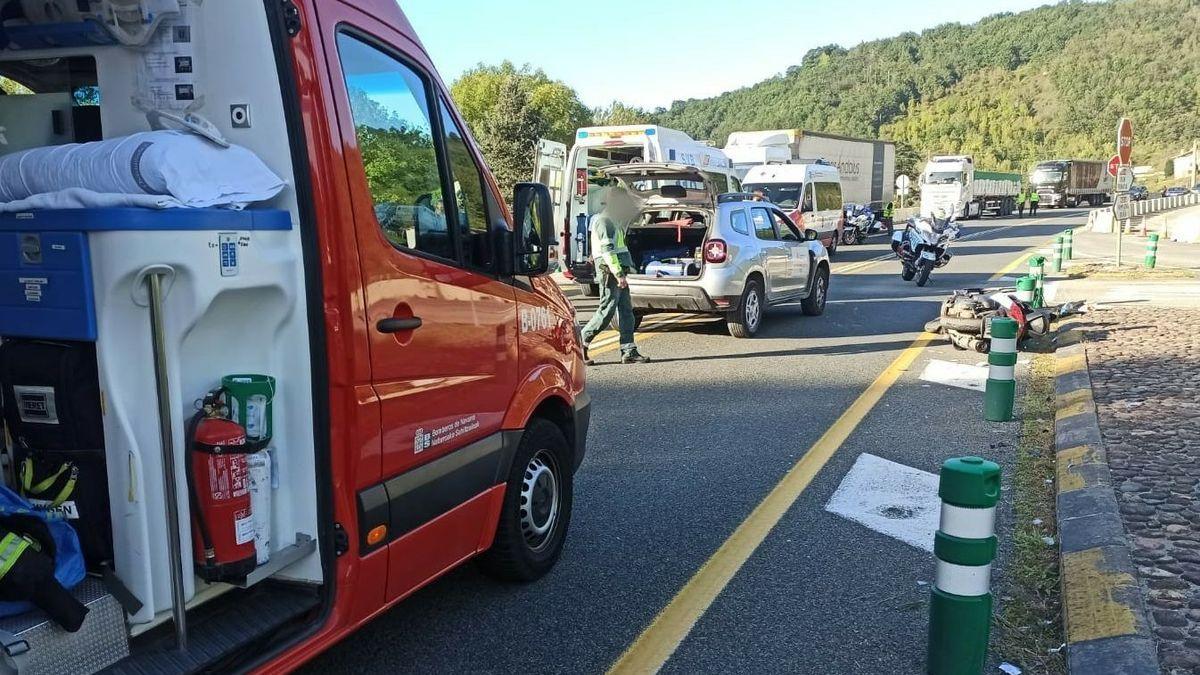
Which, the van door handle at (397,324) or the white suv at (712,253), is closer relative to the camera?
the van door handle at (397,324)

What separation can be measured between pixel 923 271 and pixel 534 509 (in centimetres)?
1451

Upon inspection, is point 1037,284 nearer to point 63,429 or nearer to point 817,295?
point 817,295

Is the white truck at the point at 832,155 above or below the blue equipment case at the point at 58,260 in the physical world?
above

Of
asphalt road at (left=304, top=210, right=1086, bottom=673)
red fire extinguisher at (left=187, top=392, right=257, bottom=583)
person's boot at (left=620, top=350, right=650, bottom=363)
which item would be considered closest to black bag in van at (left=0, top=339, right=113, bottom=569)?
red fire extinguisher at (left=187, top=392, right=257, bottom=583)

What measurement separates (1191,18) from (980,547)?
160989mm

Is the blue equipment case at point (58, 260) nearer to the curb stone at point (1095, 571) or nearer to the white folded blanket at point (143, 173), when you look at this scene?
the white folded blanket at point (143, 173)

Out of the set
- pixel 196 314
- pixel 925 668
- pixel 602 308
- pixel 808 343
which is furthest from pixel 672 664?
pixel 808 343

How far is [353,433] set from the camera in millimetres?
2863

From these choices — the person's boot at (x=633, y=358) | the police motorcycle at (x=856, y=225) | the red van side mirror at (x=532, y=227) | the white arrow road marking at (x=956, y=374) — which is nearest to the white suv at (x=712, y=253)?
the person's boot at (x=633, y=358)

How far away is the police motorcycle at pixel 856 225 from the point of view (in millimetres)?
31109

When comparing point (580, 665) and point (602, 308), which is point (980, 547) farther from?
point (602, 308)

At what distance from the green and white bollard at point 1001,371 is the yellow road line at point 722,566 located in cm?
100

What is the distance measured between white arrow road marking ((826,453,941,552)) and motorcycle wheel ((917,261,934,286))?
11783 mm

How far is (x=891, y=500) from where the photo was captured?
5363mm
